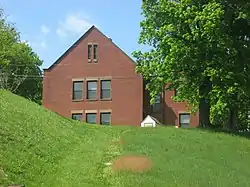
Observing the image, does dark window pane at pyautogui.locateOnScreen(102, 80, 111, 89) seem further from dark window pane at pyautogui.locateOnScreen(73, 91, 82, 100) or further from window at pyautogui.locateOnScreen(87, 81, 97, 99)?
dark window pane at pyautogui.locateOnScreen(73, 91, 82, 100)

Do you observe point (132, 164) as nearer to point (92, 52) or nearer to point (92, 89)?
point (92, 89)

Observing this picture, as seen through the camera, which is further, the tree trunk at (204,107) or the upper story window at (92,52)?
the upper story window at (92,52)

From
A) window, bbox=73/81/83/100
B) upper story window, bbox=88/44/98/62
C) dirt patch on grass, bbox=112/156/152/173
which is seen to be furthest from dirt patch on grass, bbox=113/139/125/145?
upper story window, bbox=88/44/98/62

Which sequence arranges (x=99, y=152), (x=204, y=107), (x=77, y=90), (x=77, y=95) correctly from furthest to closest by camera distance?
(x=77, y=90) → (x=77, y=95) → (x=204, y=107) → (x=99, y=152)

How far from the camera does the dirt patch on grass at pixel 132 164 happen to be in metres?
18.4

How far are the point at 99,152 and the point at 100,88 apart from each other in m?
32.7

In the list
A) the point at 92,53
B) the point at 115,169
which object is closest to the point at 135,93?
the point at 92,53

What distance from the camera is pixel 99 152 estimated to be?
2112 cm

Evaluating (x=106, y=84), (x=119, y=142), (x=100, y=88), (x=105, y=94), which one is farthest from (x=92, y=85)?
(x=119, y=142)

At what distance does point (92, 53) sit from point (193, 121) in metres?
11.5

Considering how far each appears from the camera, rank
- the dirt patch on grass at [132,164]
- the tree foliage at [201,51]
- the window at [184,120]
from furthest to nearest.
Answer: the window at [184,120]
the tree foliage at [201,51]
the dirt patch on grass at [132,164]

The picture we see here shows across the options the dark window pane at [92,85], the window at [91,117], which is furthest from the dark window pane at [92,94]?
the window at [91,117]

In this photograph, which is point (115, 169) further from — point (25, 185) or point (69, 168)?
point (25, 185)

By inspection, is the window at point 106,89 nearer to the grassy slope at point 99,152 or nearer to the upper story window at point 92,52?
the upper story window at point 92,52
